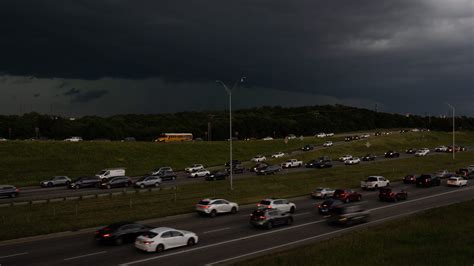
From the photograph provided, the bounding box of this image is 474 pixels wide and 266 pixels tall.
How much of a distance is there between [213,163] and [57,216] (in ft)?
176

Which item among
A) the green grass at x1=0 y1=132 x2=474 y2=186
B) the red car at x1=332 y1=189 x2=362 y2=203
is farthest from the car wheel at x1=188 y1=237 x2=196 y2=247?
the green grass at x1=0 y1=132 x2=474 y2=186

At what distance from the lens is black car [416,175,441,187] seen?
179 feet

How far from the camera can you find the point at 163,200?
139ft

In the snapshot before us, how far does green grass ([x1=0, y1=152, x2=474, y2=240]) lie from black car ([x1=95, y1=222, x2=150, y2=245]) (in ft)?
19.7

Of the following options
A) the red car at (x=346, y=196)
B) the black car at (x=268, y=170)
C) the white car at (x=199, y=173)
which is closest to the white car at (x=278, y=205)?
the red car at (x=346, y=196)

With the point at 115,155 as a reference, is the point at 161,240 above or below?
below

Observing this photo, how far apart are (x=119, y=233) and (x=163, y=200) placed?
16181mm

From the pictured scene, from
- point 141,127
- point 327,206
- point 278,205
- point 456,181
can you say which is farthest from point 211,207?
point 141,127

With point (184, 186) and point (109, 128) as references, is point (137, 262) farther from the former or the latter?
point (109, 128)

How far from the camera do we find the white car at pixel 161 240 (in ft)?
79.8

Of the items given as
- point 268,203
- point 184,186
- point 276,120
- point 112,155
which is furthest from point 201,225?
point 276,120

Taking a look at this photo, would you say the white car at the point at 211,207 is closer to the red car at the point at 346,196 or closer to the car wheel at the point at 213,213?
the car wheel at the point at 213,213

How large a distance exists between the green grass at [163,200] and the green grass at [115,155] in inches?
881

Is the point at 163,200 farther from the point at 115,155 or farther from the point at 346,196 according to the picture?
the point at 115,155
